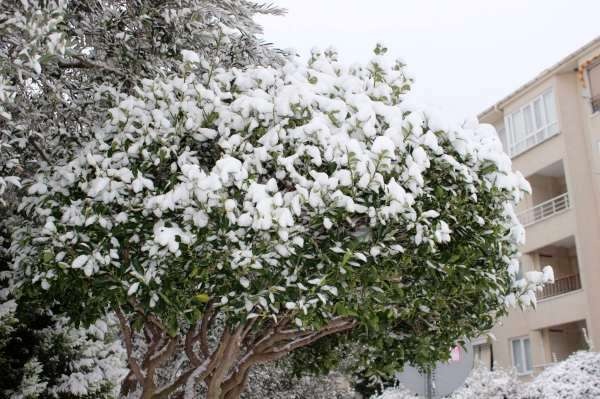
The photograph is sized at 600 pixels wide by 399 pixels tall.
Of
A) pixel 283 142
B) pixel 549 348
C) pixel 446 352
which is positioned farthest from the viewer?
pixel 549 348

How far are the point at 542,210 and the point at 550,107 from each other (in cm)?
362

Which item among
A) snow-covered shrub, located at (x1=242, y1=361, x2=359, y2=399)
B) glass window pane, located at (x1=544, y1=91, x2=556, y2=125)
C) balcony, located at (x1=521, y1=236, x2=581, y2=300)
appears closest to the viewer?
snow-covered shrub, located at (x1=242, y1=361, x2=359, y2=399)

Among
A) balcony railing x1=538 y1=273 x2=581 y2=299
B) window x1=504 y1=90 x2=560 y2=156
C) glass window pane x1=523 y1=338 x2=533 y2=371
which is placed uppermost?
window x1=504 y1=90 x2=560 y2=156

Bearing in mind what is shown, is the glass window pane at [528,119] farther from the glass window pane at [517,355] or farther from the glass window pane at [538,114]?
the glass window pane at [517,355]

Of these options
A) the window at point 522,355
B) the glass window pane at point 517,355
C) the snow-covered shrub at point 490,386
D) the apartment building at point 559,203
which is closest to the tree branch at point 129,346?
the snow-covered shrub at point 490,386

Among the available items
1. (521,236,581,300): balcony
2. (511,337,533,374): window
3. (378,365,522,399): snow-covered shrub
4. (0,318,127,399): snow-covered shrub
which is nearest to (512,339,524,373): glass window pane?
(511,337,533,374): window

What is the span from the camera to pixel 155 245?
5504mm

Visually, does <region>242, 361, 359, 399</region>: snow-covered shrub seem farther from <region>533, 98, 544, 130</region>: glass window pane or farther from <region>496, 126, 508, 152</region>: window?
<region>496, 126, 508, 152</region>: window

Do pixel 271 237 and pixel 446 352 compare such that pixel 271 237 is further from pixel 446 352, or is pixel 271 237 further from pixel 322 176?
pixel 446 352

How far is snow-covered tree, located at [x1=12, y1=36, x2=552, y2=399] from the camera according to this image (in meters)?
5.53

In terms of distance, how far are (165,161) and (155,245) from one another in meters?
0.97

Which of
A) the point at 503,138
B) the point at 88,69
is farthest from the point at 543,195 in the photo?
the point at 88,69

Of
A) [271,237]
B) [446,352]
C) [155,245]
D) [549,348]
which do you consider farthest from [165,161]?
[549,348]

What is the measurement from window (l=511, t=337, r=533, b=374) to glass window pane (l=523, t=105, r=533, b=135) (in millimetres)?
7345
